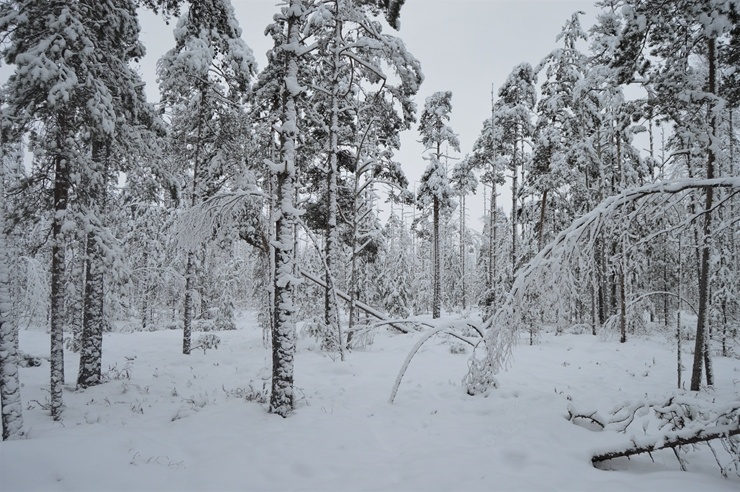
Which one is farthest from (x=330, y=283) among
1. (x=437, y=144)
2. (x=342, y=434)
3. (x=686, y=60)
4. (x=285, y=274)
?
(x=437, y=144)

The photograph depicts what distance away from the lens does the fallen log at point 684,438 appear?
3869 mm

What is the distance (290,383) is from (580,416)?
5.54 metres

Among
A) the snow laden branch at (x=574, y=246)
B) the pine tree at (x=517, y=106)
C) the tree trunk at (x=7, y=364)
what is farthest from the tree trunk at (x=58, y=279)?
the pine tree at (x=517, y=106)

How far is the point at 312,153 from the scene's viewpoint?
14.4 metres

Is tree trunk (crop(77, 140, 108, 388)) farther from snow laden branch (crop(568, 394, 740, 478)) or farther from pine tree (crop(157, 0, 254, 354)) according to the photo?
snow laden branch (crop(568, 394, 740, 478))

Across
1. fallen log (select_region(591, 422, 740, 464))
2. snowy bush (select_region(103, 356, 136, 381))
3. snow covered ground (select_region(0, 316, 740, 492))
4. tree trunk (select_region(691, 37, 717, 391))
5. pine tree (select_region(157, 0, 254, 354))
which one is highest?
pine tree (select_region(157, 0, 254, 354))

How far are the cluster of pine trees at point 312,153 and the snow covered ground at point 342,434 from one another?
99 cm

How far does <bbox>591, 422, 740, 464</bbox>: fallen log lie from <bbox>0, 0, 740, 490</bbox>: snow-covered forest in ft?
0.09

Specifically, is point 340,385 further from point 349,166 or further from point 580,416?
point 349,166

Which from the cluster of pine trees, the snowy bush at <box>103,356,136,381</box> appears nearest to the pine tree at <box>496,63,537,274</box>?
the cluster of pine trees

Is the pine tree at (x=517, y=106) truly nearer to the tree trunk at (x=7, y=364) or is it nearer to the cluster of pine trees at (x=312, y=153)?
the cluster of pine trees at (x=312, y=153)

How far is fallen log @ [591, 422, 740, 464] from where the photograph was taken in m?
3.87

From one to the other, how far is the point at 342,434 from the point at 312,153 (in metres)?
11.1

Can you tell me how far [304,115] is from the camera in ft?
42.2
